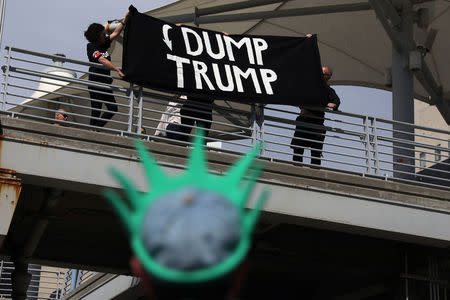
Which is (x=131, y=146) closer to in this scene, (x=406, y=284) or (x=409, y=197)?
(x=409, y=197)

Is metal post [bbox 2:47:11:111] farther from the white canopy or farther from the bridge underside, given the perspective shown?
the white canopy

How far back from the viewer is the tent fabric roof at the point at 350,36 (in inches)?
821

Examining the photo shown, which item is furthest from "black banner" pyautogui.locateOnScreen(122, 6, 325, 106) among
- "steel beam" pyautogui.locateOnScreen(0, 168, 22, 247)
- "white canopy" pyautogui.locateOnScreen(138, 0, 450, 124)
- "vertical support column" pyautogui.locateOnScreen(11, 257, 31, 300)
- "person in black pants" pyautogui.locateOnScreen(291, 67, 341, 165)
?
"white canopy" pyautogui.locateOnScreen(138, 0, 450, 124)

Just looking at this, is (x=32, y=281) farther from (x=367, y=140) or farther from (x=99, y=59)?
(x=367, y=140)

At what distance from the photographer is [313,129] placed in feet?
43.0

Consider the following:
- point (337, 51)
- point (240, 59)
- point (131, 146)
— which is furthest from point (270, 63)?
point (337, 51)

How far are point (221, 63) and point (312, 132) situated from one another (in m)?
1.65

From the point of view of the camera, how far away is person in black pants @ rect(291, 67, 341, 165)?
1268 cm

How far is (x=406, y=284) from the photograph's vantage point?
13.7 meters

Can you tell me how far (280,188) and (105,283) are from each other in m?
8.42

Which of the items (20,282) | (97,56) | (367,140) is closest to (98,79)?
(97,56)

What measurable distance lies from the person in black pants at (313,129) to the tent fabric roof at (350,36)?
758 centimetres

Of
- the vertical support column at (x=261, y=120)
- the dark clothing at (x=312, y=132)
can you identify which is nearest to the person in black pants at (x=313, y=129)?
the dark clothing at (x=312, y=132)

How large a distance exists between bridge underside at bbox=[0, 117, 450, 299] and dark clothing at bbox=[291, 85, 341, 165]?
2.49 feet
